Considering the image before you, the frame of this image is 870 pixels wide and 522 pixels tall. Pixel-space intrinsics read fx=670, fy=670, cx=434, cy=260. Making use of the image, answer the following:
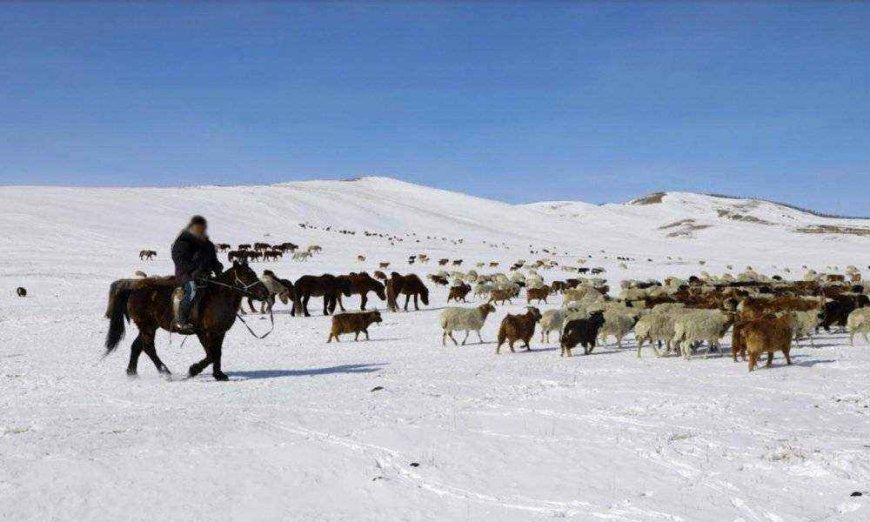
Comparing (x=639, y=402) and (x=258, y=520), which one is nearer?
(x=258, y=520)

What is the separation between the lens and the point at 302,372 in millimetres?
11922

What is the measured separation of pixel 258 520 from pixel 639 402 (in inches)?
214

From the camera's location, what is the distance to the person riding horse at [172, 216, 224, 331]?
35.7 ft

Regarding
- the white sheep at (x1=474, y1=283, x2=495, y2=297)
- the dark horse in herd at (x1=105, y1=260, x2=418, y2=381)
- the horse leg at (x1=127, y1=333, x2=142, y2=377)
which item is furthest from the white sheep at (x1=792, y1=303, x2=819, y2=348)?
the white sheep at (x1=474, y1=283, x2=495, y2=297)

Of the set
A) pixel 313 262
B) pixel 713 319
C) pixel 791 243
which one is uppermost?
pixel 791 243

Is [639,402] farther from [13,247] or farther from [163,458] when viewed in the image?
[13,247]

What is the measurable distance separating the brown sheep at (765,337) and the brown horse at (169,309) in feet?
27.3

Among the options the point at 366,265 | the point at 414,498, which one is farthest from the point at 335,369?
the point at 366,265

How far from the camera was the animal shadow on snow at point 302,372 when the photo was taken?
1153 centimetres

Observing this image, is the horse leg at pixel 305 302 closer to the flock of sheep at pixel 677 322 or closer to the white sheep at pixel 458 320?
the flock of sheep at pixel 677 322

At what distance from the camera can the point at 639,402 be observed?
8.95m

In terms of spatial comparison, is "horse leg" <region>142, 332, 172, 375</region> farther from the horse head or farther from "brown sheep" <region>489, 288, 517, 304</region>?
"brown sheep" <region>489, 288, 517, 304</region>

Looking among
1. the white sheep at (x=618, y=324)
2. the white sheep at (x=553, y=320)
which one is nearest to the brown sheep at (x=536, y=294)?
the white sheep at (x=553, y=320)

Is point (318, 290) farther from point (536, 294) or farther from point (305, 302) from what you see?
point (536, 294)
